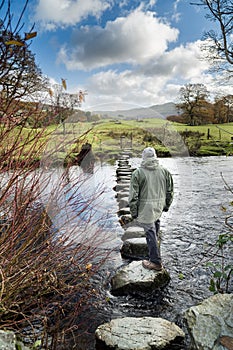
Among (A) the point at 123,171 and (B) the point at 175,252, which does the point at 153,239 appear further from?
(A) the point at 123,171

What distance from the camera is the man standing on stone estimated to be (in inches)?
140

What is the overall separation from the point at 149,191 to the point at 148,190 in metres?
0.02

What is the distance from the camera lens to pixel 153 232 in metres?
3.71

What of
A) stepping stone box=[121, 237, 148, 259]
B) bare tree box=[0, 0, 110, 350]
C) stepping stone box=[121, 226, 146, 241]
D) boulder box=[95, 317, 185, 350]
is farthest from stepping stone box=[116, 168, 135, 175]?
boulder box=[95, 317, 185, 350]

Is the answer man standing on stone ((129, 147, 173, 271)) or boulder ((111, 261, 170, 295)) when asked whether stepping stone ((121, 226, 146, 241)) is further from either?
man standing on stone ((129, 147, 173, 271))

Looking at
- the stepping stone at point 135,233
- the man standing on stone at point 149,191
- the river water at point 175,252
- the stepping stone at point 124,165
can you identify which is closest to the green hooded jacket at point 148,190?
the man standing on stone at point 149,191

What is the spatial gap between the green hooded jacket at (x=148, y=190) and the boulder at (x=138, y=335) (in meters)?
1.19

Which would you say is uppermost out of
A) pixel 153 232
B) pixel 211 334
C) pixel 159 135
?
pixel 159 135

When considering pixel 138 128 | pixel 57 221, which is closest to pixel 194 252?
pixel 138 128

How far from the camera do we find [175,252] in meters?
4.97

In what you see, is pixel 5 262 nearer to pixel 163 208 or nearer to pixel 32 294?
pixel 32 294

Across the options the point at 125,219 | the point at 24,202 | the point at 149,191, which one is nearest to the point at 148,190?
the point at 149,191

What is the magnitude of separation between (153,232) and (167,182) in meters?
0.66

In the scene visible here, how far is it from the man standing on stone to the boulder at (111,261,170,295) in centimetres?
45
